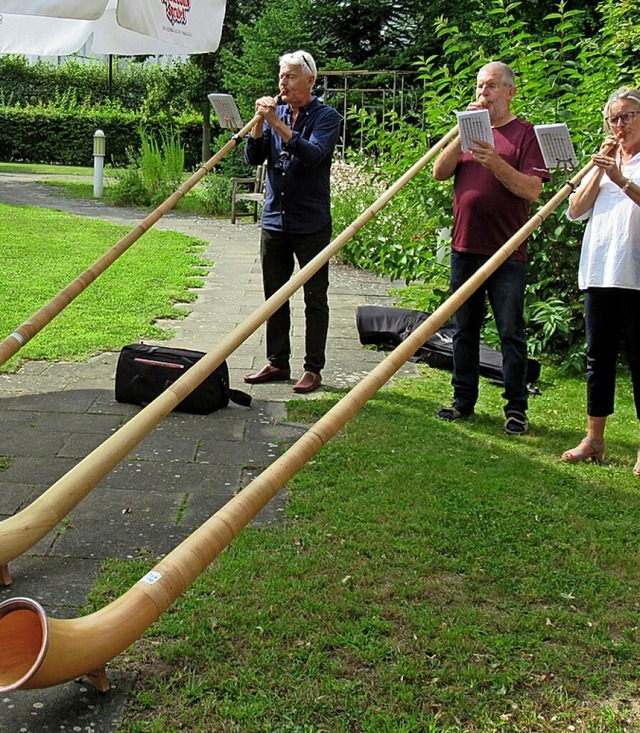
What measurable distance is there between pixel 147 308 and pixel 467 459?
14.3 ft

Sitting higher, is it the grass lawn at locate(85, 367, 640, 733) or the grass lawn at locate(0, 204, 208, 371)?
the grass lawn at locate(0, 204, 208, 371)

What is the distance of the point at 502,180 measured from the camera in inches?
200

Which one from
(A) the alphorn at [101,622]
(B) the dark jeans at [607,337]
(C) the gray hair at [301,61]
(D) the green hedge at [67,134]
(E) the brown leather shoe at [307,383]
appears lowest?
(E) the brown leather shoe at [307,383]

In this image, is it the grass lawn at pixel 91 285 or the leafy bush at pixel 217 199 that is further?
the leafy bush at pixel 217 199

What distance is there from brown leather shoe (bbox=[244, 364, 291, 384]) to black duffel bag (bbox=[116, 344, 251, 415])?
0.61 metres

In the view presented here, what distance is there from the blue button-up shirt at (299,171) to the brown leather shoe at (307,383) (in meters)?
0.96

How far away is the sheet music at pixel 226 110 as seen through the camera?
213 inches

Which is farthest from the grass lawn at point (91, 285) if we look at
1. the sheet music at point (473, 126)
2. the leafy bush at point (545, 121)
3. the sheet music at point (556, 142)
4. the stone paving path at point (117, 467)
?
the sheet music at point (556, 142)

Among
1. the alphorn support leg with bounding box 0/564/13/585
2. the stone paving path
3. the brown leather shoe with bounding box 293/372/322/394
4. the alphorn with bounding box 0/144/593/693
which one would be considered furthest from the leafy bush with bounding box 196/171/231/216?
the alphorn with bounding box 0/144/593/693

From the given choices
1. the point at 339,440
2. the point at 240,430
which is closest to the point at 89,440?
the point at 240,430

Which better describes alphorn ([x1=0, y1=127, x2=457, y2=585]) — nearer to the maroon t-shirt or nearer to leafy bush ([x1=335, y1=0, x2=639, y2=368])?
the maroon t-shirt

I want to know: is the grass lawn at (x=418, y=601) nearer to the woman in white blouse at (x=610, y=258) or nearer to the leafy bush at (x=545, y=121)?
the woman in white blouse at (x=610, y=258)

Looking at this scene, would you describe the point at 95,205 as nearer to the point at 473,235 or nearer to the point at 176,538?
the point at 473,235

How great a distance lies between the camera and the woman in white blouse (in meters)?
4.57
